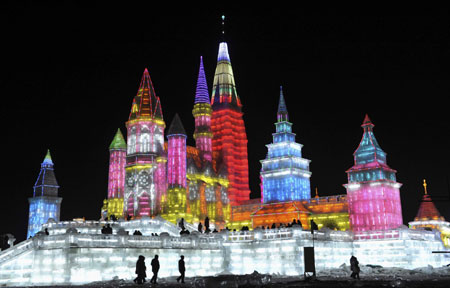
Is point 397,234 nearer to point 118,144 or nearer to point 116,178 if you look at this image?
point 116,178

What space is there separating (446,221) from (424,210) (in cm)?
505

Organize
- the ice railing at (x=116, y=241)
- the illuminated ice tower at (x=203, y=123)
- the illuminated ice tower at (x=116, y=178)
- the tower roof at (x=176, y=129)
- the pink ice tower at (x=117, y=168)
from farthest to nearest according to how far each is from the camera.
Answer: the illuminated ice tower at (x=203, y=123) < the pink ice tower at (x=117, y=168) < the illuminated ice tower at (x=116, y=178) < the tower roof at (x=176, y=129) < the ice railing at (x=116, y=241)

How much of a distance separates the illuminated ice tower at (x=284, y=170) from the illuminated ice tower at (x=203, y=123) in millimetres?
12935

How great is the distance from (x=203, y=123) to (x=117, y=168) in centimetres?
1694

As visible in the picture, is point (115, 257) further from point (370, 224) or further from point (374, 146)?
point (374, 146)

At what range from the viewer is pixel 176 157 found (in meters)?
66.1

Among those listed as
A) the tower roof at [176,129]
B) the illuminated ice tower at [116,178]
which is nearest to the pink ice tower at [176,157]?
the tower roof at [176,129]

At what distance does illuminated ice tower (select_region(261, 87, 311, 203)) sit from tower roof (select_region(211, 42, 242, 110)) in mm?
18215

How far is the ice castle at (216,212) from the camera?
34.1 m

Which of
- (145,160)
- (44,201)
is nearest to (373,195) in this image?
(145,160)

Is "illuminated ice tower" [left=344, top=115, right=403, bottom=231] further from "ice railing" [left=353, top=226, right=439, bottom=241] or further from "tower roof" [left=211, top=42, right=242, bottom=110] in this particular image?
"tower roof" [left=211, top=42, right=242, bottom=110]

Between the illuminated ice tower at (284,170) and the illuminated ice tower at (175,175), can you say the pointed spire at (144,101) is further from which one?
the illuminated ice tower at (284,170)

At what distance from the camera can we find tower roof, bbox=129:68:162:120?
68.4m

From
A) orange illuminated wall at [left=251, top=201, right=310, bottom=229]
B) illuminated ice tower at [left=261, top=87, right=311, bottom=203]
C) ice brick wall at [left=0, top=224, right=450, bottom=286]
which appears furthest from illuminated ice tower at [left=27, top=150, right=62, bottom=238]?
ice brick wall at [left=0, top=224, right=450, bottom=286]
